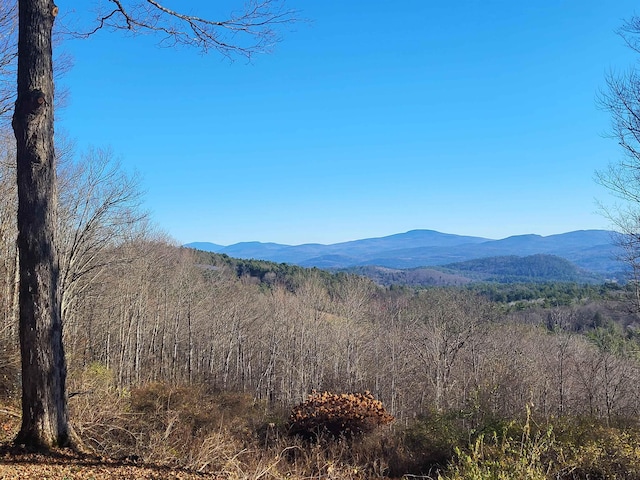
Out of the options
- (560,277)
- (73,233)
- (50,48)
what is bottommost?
(560,277)

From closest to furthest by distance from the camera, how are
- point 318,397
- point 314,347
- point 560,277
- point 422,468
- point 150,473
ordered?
1. point 150,473
2. point 422,468
3. point 318,397
4. point 314,347
5. point 560,277

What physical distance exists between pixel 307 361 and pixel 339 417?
21.6m

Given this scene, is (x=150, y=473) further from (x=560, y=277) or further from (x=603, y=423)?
(x=560, y=277)

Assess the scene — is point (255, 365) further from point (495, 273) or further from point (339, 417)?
point (495, 273)

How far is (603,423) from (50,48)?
49.3 ft

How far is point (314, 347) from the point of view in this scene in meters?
36.3

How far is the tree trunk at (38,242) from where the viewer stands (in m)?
4.03

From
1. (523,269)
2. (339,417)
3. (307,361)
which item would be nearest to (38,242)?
(339,417)

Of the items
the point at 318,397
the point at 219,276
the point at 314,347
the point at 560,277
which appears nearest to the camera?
the point at 318,397

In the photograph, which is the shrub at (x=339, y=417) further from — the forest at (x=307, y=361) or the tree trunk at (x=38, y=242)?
the tree trunk at (x=38, y=242)

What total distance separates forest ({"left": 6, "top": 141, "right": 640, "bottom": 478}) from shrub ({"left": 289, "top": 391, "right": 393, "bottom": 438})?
50 centimetres

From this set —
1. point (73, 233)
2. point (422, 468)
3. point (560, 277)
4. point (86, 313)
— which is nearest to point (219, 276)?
point (86, 313)

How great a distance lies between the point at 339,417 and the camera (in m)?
15.1

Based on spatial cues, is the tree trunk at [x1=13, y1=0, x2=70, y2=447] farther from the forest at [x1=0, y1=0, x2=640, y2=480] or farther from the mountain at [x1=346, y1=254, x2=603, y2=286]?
the mountain at [x1=346, y1=254, x2=603, y2=286]
